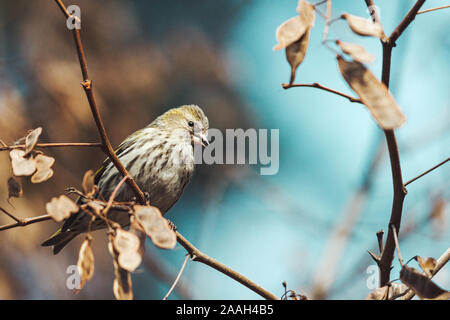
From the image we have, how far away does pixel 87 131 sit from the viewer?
18.7ft

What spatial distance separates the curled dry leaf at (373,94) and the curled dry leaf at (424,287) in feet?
1.90

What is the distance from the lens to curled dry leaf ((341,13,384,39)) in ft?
4.91

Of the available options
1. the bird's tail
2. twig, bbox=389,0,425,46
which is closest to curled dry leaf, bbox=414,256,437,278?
twig, bbox=389,0,425,46

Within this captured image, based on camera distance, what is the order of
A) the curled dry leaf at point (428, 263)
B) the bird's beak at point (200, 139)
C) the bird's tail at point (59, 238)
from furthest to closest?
1. the bird's beak at point (200, 139)
2. the bird's tail at point (59, 238)
3. the curled dry leaf at point (428, 263)

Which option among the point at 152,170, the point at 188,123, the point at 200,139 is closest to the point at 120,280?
the point at 152,170

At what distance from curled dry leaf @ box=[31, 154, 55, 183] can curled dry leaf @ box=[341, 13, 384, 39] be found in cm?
120

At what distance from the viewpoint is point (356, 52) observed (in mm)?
1534

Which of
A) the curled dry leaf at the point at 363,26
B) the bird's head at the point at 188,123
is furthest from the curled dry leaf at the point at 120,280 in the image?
the bird's head at the point at 188,123

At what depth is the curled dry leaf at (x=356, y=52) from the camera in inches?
59.6

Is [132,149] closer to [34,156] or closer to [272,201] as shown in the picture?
[34,156]

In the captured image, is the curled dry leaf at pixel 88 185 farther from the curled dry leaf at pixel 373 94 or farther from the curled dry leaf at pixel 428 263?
the curled dry leaf at pixel 428 263

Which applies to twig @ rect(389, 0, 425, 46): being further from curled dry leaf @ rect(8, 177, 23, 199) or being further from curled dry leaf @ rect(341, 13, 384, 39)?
curled dry leaf @ rect(8, 177, 23, 199)

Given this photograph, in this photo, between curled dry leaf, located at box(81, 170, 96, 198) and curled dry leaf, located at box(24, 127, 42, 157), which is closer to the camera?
curled dry leaf, located at box(81, 170, 96, 198)

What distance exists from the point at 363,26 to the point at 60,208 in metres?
1.13
